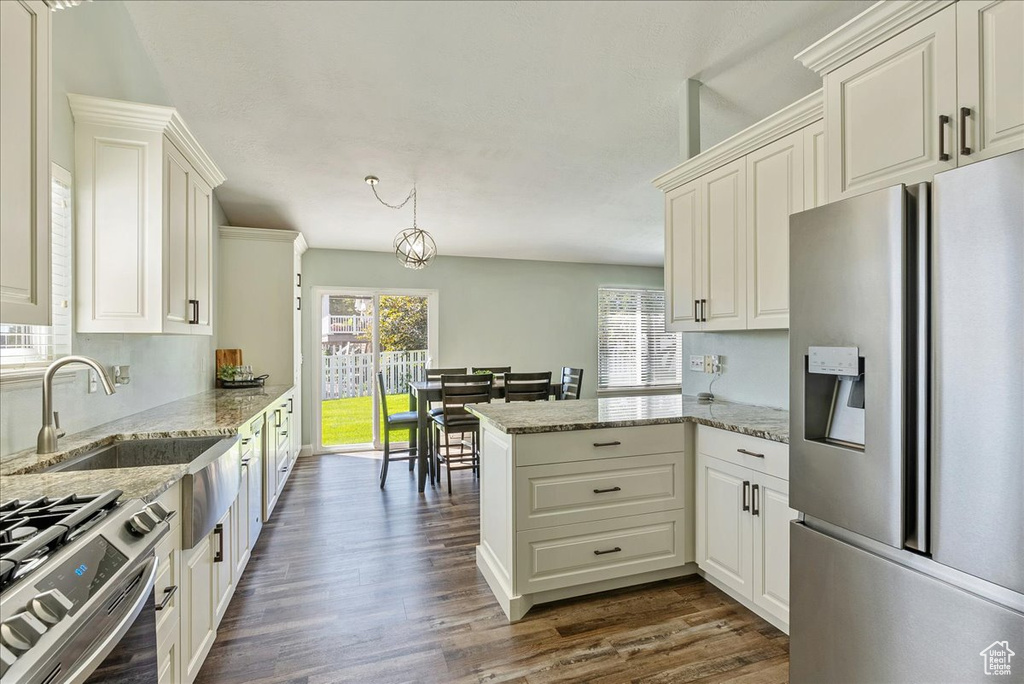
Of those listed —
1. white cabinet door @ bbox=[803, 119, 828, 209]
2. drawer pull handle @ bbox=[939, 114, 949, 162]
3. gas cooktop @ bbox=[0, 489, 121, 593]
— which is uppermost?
white cabinet door @ bbox=[803, 119, 828, 209]

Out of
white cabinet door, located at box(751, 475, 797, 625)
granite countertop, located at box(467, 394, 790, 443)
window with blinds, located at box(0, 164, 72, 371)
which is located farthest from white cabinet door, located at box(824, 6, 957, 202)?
window with blinds, located at box(0, 164, 72, 371)

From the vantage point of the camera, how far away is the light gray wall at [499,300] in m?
5.57

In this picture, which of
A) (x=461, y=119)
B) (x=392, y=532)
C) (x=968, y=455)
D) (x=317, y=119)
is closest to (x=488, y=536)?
(x=392, y=532)

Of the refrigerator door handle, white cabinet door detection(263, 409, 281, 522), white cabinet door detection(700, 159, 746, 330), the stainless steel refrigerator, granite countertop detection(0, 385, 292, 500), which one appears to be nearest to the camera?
the stainless steel refrigerator

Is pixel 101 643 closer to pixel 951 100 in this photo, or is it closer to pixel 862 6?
pixel 951 100

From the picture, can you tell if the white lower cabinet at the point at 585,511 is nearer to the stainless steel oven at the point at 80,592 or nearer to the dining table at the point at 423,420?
the stainless steel oven at the point at 80,592

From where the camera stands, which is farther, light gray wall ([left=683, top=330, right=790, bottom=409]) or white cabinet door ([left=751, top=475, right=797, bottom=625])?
light gray wall ([left=683, top=330, right=790, bottom=409])

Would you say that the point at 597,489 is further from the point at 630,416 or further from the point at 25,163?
the point at 25,163

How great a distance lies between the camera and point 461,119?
273cm

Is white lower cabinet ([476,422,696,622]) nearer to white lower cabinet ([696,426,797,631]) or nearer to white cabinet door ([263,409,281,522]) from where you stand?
white lower cabinet ([696,426,797,631])

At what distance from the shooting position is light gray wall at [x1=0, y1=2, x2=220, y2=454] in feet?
5.26

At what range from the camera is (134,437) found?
73.3 inches

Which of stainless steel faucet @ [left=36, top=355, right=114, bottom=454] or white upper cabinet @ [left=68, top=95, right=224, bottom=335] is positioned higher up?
white upper cabinet @ [left=68, top=95, right=224, bottom=335]

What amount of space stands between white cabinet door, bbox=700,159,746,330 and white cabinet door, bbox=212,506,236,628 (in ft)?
8.54
